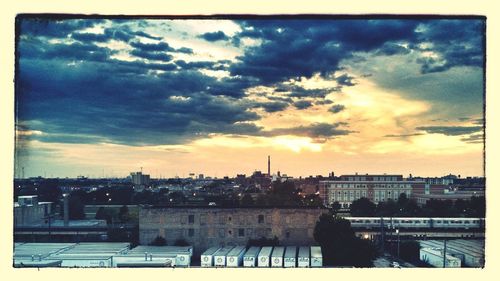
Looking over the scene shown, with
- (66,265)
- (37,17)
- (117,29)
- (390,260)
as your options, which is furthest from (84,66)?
(390,260)

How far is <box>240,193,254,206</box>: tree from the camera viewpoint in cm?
895

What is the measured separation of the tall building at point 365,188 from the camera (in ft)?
31.4

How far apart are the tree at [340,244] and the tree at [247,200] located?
1188 mm

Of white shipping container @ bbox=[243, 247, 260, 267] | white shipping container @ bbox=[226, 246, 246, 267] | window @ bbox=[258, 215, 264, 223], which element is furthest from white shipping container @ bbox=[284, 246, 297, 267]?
window @ bbox=[258, 215, 264, 223]

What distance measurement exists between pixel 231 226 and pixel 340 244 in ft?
5.89

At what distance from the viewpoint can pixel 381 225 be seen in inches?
376

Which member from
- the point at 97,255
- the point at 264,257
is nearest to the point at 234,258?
the point at 264,257

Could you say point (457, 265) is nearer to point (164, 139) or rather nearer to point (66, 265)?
point (164, 139)

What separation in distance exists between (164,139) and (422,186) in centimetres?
502

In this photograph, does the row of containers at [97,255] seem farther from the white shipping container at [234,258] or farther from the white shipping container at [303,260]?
the white shipping container at [303,260]

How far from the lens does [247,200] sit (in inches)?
358

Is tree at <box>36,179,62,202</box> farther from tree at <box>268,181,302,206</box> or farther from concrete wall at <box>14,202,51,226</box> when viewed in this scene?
tree at <box>268,181,302,206</box>

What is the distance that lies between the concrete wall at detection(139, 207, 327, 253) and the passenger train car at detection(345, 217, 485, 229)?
1340mm

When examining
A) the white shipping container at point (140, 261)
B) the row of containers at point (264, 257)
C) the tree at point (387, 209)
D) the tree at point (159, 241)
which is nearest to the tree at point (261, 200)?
the row of containers at point (264, 257)
